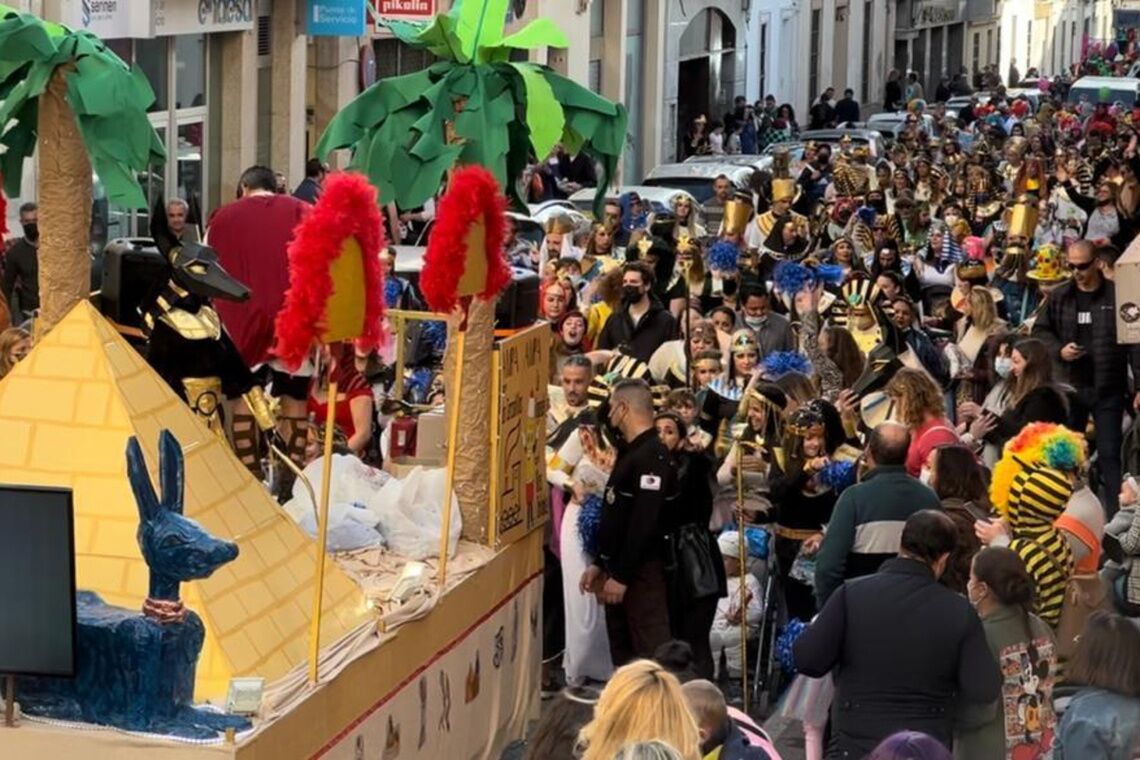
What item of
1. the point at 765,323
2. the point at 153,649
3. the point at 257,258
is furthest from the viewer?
the point at 765,323

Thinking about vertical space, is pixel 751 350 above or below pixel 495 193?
below

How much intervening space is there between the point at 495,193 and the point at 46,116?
72.9 inches

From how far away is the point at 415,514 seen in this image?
34.7 ft

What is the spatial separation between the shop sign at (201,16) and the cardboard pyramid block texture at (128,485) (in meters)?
19.7

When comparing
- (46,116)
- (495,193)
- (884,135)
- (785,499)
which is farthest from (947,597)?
(884,135)

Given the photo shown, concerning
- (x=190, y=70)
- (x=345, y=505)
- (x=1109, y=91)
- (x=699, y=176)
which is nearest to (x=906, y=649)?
(x=345, y=505)

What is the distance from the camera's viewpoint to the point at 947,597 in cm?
881

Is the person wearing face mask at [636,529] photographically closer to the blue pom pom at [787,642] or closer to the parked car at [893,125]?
the blue pom pom at [787,642]

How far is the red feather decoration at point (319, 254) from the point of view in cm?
846

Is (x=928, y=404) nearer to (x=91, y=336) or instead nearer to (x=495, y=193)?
(x=495, y=193)

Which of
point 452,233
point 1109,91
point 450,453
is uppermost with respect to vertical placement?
point 1109,91

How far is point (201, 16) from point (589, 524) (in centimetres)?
1867

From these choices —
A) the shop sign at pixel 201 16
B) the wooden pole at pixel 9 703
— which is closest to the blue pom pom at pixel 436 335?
the wooden pole at pixel 9 703

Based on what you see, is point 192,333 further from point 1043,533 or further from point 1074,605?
point 1074,605
